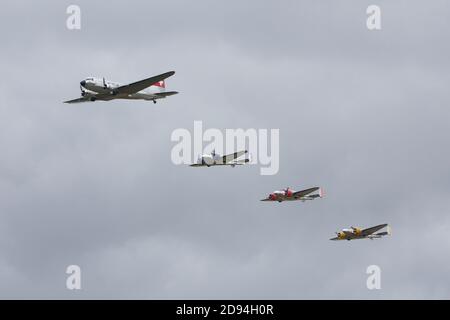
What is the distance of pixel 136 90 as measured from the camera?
7795 inches

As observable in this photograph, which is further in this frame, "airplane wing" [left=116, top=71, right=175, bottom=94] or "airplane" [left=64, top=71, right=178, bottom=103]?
"airplane wing" [left=116, top=71, right=175, bottom=94]

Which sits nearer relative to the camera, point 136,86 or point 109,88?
point 109,88

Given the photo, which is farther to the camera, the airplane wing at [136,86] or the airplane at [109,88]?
the airplane wing at [136,86]
